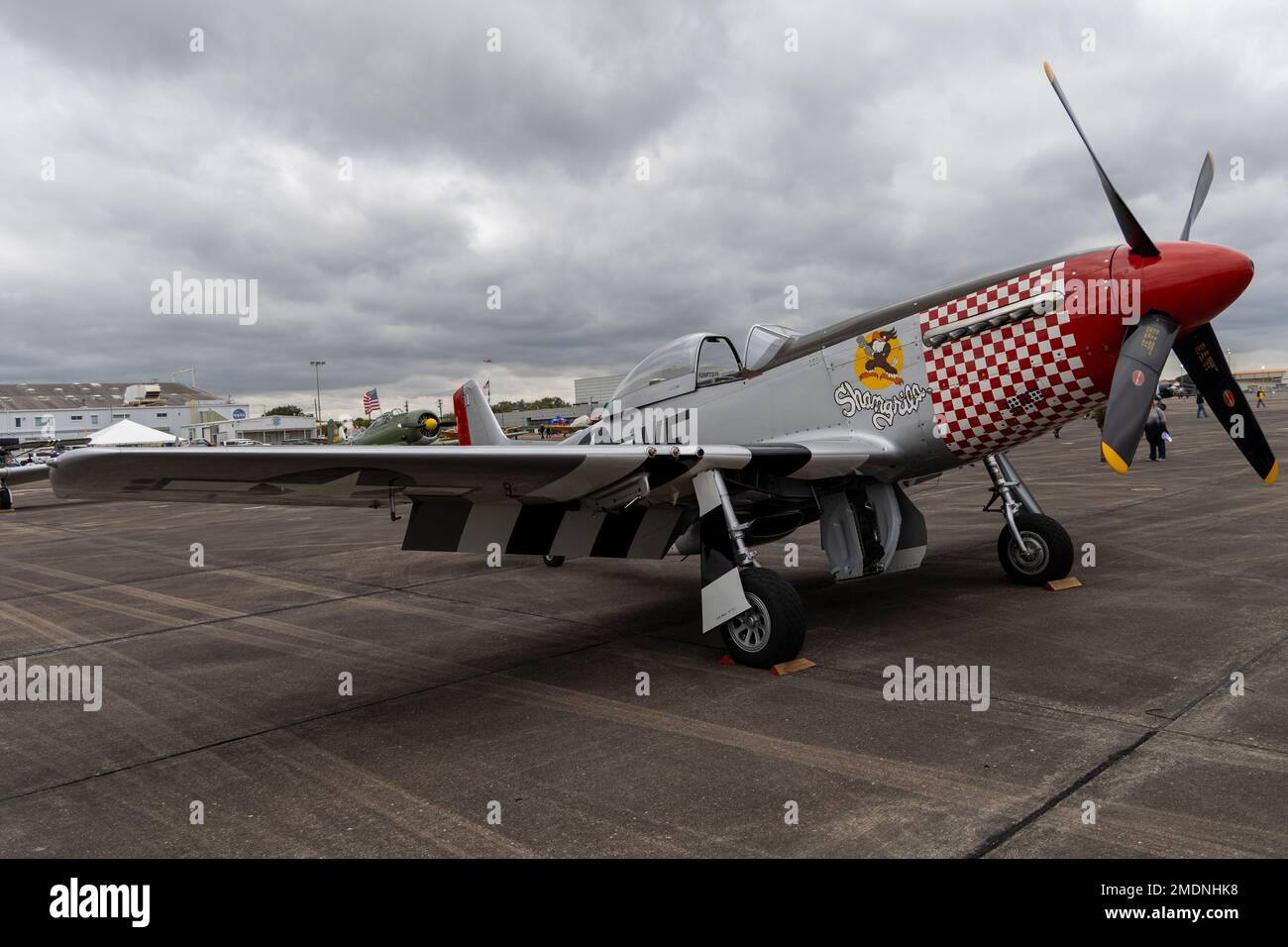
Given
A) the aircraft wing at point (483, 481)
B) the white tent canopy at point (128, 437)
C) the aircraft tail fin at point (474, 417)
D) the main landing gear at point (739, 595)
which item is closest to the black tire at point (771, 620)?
the main landing gear at point (739, 595)

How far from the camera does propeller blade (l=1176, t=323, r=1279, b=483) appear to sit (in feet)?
20.6

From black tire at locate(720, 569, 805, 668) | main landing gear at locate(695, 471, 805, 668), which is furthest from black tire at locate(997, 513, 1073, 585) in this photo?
black tire at locate(720, 569, 805, 668)

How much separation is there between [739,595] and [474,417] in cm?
601

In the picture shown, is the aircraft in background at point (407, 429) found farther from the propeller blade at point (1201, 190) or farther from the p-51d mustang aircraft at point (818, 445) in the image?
the propeller blade at point (1201, 190)

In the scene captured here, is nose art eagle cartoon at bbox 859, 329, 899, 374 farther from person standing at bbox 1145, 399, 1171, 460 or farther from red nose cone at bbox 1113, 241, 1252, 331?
person standing at bbox 1145, 399, 1171, 460

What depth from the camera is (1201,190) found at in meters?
6.57

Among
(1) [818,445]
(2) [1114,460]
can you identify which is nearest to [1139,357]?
(2) [1114,460]

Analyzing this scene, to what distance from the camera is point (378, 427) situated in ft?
96.5

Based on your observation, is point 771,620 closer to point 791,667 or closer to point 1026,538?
point 791,667

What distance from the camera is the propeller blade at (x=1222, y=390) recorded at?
6.29m

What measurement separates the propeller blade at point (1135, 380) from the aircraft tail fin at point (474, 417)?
277 inches

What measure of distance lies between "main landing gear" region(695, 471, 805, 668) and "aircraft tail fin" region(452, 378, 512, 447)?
525cm

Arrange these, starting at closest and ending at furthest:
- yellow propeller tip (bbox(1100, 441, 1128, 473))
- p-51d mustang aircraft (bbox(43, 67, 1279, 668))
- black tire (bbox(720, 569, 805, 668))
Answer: yellow propeller tip (bbox(1100, 441, 1128, 473))
p-51d mustang aircraft (bbox(43, 67, 1279, 668))
black tire (bbox(720, 569, 805, 668))
